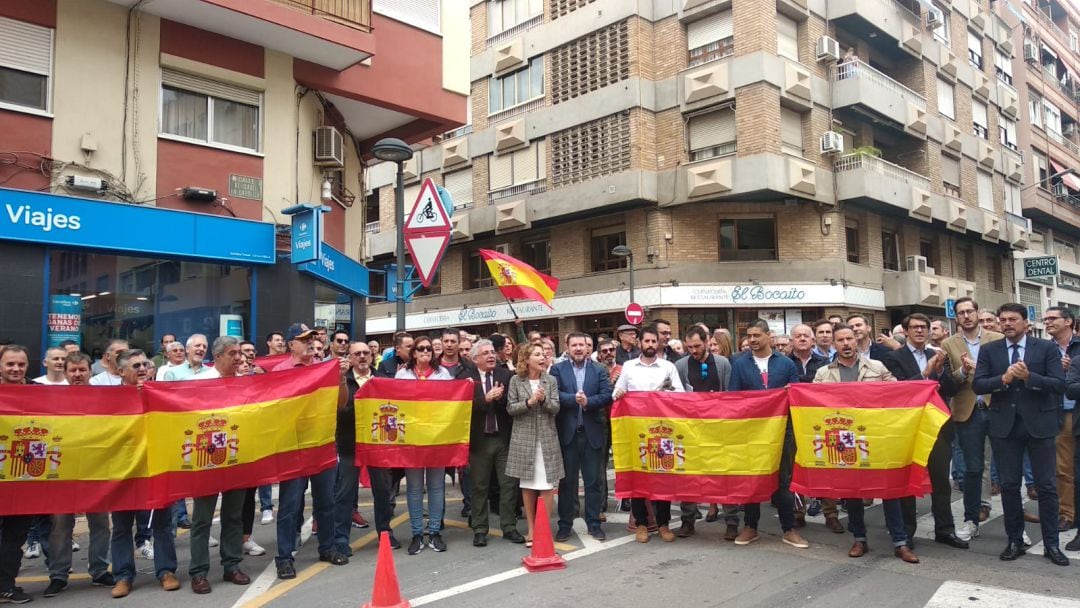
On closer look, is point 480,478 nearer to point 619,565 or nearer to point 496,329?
point 619,565

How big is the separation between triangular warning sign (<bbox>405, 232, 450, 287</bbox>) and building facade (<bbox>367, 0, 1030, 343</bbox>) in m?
11.9

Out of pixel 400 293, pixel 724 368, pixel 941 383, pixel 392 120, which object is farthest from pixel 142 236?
pixel 941 383

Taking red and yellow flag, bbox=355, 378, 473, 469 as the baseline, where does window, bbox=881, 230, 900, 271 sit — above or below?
above

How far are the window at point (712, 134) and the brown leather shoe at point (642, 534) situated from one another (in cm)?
1795

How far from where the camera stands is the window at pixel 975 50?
31906mm

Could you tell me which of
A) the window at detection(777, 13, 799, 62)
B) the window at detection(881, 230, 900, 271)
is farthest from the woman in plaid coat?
the window at detection(881, 230, 900, 271)

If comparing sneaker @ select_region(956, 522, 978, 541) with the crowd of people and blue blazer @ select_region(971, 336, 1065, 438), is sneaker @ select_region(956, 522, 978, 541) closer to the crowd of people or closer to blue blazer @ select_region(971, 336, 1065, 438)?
the crowd of people

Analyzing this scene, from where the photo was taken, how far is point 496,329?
2917 centimetres

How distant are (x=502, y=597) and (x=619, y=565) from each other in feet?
4.14

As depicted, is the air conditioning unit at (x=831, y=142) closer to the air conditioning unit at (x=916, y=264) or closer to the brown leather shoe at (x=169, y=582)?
the air conditioning unit at (x=916, y=264)

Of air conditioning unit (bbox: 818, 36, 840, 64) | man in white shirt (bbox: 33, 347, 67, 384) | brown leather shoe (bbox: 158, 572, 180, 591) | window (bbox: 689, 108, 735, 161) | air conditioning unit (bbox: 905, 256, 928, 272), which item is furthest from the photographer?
air conditioning unit (bbox: 905, 256, 928, 272)

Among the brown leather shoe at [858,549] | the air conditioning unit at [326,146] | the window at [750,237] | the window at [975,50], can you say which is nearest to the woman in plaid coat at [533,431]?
the brown leather shoe at [858,549]

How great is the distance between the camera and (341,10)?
1438 centimetres

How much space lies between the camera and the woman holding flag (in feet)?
23.4
